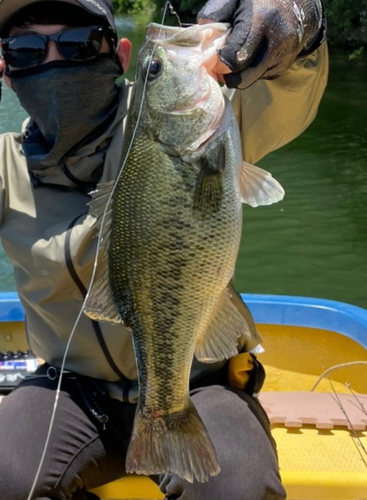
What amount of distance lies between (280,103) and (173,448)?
1.32 meters

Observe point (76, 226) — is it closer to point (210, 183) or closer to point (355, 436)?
point (210, 183)

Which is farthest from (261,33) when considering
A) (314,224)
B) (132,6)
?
(132,6)

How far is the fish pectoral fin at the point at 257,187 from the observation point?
2.12 m

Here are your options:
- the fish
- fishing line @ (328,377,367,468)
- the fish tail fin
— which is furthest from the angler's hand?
fishing line @ (328,377,367,468)

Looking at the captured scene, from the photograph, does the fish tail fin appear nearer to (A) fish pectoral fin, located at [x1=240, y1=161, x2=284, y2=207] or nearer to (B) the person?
(B) the person

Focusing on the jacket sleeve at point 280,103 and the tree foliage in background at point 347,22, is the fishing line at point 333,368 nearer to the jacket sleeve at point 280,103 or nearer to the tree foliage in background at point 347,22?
the jacket sleeve at point 280,103

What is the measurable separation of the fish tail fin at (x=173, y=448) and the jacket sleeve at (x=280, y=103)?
3.54 feet

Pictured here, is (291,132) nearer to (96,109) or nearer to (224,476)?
(96,109)

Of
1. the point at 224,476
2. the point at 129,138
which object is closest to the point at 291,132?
the point at 129,138

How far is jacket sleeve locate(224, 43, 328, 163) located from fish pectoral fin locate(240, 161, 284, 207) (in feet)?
1.64

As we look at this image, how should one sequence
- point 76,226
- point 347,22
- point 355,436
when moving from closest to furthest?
point 76,226
point 355,436
point 347,22

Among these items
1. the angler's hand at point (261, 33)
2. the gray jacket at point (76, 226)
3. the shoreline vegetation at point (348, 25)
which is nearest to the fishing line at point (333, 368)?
the gray jacket at point (76, 226)

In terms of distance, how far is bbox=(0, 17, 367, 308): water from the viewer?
876cm

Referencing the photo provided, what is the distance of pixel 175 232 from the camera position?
2.04 metres
